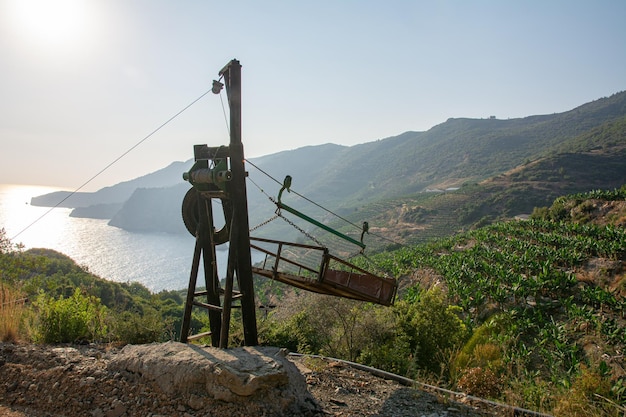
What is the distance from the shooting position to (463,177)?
372 ft

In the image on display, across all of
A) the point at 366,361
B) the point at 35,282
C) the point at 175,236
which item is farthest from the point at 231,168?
the point at 175,236

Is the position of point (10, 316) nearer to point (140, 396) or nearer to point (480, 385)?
point (140, 396)

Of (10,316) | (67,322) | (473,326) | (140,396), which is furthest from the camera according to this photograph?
(473,326)

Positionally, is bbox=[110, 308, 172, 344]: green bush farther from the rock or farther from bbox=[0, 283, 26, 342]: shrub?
the rock

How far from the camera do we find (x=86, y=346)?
648 centimetres

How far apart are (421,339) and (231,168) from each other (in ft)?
20.7

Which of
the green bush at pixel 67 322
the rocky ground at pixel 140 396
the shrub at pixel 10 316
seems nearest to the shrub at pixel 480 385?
the rocky ground at pixel 140 396

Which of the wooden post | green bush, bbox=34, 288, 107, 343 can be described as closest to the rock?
the wooden post

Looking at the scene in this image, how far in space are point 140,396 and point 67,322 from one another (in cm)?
315

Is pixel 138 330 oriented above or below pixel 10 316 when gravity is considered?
below

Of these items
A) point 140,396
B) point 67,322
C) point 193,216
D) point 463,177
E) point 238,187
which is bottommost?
point 140,396

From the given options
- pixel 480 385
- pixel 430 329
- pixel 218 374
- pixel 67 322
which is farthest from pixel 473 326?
pixel 67 322

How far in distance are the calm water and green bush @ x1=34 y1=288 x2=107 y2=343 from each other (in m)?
69.2

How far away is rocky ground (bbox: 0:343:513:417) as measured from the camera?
171 inches
